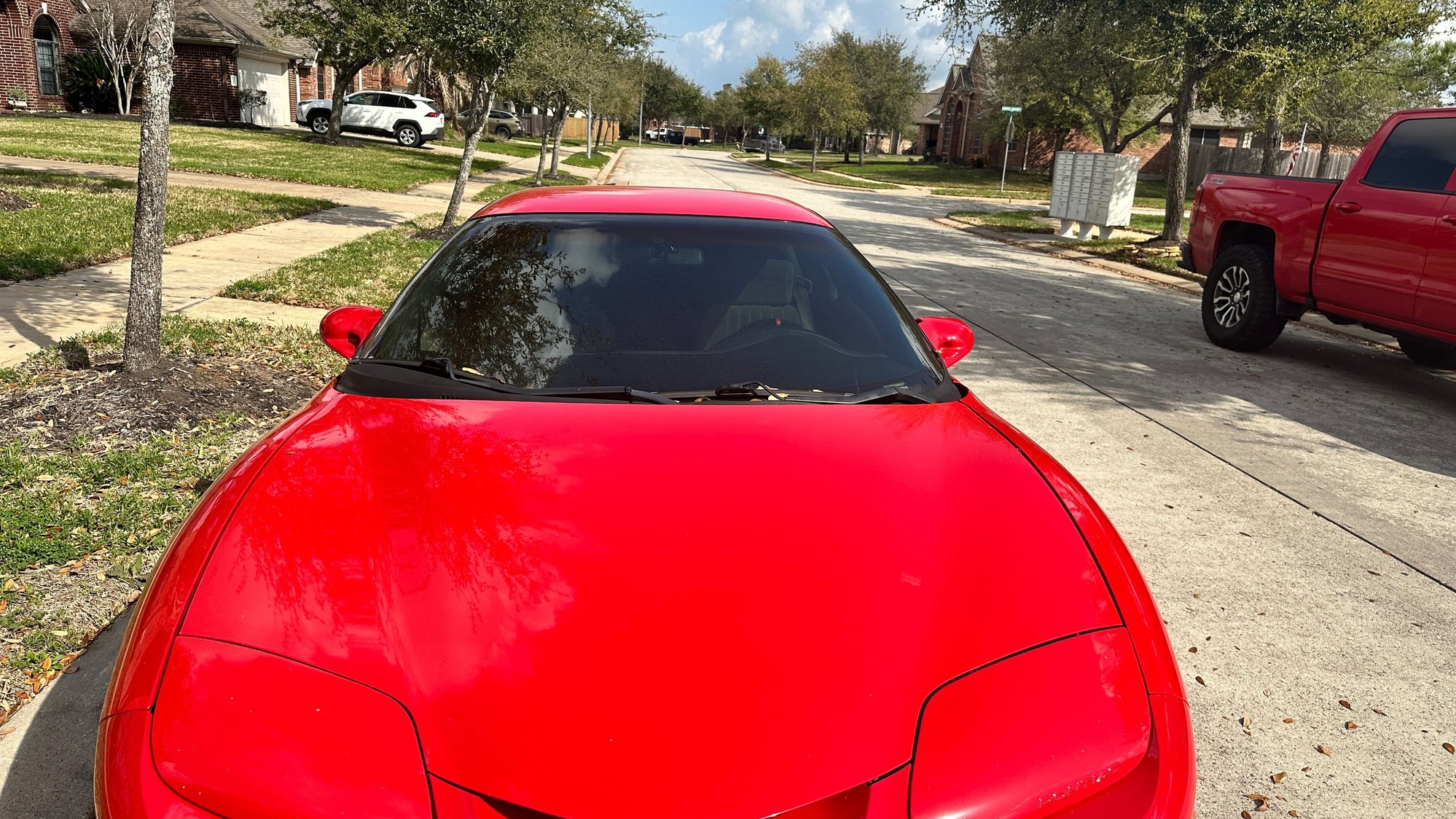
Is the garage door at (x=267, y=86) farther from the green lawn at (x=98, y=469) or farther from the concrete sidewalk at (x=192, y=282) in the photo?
the green lawn at (x=98, y=469)

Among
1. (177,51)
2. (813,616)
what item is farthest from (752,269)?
(177,51)

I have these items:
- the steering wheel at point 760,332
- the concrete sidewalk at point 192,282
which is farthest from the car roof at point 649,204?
the concrete sidewalk at point 192,282

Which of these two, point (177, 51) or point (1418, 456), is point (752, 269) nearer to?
point (1418, 456)

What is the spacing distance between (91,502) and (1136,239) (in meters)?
18.6

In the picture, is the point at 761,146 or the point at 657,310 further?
the point at 761,146

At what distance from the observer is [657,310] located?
3.07m

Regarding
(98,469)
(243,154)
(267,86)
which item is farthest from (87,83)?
(98,469)

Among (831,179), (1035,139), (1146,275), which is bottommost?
(1146,275)

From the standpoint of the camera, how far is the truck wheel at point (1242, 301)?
8.89 metres

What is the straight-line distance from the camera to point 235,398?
5625 mm

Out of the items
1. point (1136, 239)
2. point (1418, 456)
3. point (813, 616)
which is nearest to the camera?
point (813, 616)

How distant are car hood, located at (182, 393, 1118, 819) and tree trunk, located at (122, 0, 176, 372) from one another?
3769 mm

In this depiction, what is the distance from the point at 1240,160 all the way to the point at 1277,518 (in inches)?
1884

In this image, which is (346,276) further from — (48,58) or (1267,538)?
(48,58)
